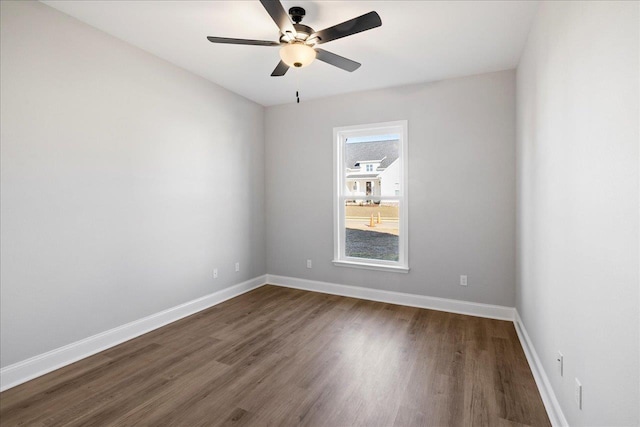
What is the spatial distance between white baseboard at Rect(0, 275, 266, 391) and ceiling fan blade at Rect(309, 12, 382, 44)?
3.08 meters

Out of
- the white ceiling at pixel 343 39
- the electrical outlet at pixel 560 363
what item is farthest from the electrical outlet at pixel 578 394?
the white ceiling at pixel 343 39

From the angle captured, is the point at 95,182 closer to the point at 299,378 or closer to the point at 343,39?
the point at 299,378

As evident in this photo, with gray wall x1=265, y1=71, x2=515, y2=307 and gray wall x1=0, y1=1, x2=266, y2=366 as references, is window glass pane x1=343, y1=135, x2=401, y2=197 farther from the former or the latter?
gray wall x1=0, y1=1, x2=266, y2=366

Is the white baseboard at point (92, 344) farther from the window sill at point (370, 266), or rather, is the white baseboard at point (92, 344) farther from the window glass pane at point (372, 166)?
the window glass pane at point (372, 166)

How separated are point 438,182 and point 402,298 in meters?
1.54

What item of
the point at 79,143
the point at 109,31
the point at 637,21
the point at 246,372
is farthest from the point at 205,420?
the point at 109,31

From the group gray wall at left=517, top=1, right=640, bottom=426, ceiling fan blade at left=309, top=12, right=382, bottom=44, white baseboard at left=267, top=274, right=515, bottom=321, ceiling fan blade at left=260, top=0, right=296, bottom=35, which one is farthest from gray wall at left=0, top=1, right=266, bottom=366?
gray wall at left=517, top=1, right=640, bottom=426

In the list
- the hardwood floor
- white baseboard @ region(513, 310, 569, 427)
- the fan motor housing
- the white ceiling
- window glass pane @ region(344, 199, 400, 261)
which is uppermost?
the white ceiling

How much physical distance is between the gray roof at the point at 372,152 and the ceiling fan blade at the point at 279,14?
7.25 feet

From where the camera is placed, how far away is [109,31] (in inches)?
107

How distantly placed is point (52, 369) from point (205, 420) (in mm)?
1496

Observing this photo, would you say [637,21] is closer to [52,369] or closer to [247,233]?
[52,369]

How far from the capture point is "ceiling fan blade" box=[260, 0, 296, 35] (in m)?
1.87

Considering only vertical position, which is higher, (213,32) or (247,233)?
(213,32)
